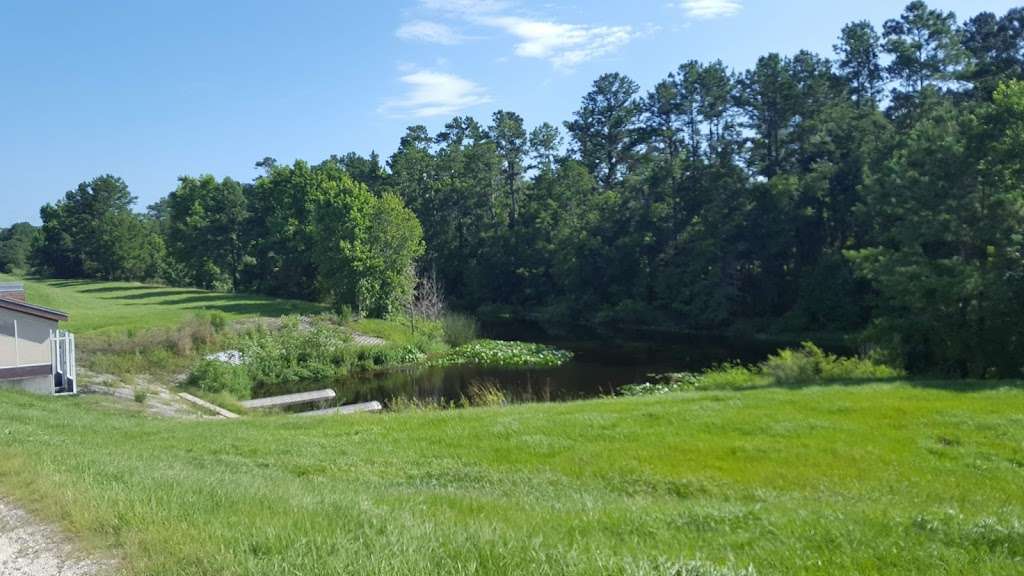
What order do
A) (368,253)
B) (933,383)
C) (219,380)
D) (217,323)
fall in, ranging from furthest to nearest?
(368,253)
(217,323)
(219,380)
(933,383)

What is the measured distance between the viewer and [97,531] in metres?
5.45

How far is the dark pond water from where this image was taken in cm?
2934

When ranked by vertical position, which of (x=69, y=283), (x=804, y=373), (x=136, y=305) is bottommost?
(x=804, y=373)

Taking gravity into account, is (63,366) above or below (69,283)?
below

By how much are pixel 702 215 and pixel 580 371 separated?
2227cm

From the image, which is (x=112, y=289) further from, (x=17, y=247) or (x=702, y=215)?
(x=17, y=247)

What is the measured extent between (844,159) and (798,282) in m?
8.11

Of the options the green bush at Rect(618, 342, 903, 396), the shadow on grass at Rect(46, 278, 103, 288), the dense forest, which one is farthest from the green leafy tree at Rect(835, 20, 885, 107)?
the shadow on grass at Rect(46, 278, 103, 288)

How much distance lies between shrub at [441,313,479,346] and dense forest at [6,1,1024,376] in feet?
13.7

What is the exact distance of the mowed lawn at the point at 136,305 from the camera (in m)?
36.2

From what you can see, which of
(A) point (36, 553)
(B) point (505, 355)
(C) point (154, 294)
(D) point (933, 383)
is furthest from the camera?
(C) point (154, 294)

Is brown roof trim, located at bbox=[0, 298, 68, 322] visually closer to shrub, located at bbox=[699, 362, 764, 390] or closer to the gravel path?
the gravel path

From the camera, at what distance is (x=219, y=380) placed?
2975 cm

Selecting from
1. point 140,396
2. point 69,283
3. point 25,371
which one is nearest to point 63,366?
point 25,371
